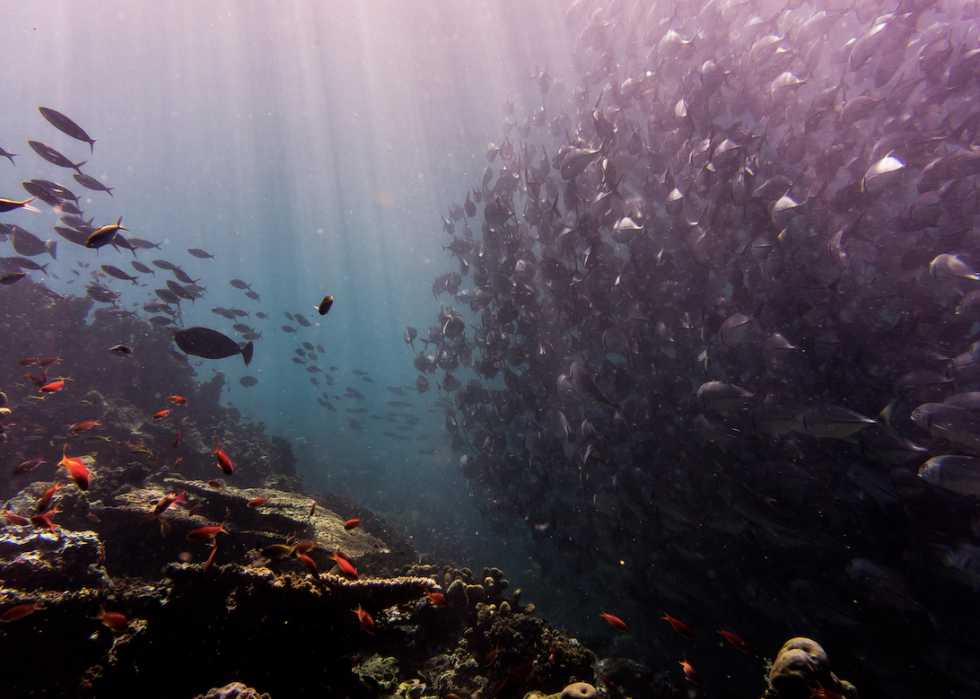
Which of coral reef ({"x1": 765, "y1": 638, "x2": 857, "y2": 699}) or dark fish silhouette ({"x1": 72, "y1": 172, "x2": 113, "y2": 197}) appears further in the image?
dark fish silhouette ({"x1": 72, "y1": 172, "x2": 113, "y2": 197})

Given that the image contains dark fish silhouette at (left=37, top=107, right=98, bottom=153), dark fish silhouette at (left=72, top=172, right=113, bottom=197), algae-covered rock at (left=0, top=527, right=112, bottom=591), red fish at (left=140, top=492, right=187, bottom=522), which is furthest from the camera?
dark fish silhouette at (left=72, top=172, right=113, bottom=197)

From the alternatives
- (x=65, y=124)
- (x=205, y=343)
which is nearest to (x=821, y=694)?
(x=205, y=343)

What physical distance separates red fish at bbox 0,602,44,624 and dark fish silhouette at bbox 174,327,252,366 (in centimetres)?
247

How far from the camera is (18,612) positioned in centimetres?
248

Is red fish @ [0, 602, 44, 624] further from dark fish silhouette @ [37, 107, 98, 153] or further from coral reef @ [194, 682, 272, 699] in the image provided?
dark fish silhouette @ [37, 107, 98, 153]

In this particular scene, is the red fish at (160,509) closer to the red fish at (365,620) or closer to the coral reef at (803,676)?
the red fish at (365,620)

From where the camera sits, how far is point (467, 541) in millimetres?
14516

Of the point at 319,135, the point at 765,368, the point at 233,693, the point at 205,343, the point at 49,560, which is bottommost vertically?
the point at 233,693

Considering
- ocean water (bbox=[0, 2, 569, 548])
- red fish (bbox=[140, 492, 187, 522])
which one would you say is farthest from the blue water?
red fish (bbox=[140, 492, 187, 522])

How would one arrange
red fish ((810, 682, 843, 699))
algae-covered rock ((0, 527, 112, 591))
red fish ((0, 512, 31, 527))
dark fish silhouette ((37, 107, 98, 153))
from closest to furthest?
red fish ((810, 682, 843, 699))
algae-covered rock ((0, 527, 112, 591))
red fish ((0, 512, 31, 527))
dark fish silhouette ((37, 107, 98, 153))

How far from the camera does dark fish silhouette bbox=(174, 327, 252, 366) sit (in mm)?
4227

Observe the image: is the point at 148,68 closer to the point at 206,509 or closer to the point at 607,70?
the point at 607,70

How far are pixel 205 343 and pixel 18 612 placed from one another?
2.76 metres

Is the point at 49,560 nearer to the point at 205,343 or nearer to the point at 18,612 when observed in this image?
the point at 18,612
